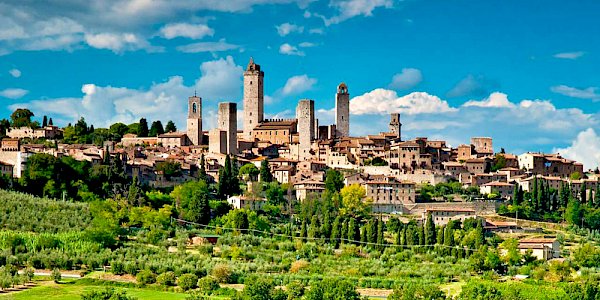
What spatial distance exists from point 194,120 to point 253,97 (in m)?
6.81

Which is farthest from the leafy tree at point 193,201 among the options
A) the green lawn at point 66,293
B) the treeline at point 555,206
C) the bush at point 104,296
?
the bush at point 104,296

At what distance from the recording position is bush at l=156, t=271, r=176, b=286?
38.4 m

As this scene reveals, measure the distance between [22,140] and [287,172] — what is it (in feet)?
57.6

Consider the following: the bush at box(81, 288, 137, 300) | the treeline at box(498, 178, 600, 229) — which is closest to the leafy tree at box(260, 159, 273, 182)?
the treeline at box(498, 178, 600, 229)

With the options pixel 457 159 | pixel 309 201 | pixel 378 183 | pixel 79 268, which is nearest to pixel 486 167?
pixel 457 159

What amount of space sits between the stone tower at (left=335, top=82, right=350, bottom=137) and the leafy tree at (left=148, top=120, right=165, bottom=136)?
12.9 m

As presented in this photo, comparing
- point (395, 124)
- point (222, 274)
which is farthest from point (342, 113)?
point (222, 274)

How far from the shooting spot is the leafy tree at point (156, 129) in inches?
2983

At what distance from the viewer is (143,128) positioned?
75438 mm

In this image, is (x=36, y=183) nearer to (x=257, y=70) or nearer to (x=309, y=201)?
(x=309, y=201)

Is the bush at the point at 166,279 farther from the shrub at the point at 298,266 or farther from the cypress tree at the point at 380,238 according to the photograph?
the cypress tree at the point at 380,238

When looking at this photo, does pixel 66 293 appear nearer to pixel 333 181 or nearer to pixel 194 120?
pixel 333 181

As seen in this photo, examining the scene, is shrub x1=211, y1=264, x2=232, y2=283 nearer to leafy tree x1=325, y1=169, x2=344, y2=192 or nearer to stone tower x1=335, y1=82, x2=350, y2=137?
leafy tree x1=325, y1=169, x2=344, y2=192

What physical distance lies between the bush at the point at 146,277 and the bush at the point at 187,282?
45.7 inches
